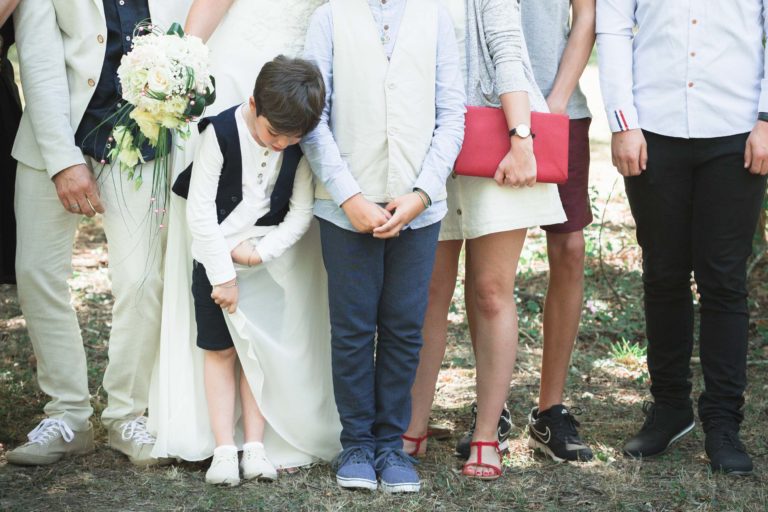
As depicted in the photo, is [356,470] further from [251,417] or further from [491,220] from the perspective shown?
[491,220]

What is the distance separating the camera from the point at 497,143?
3492 mm

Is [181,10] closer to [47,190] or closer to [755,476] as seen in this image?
[47,190]

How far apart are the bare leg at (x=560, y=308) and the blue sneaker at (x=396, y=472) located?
2.34ft

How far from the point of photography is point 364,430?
3553 millimetres

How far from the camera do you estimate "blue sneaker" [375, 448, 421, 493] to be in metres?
3.46

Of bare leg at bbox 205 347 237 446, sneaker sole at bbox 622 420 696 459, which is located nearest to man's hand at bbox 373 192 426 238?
bare leg at bbox 205 347 237 446

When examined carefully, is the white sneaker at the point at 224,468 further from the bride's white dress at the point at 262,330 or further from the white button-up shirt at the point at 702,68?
the white button-up shirt at the point at 702,68

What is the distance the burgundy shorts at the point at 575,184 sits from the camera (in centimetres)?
388

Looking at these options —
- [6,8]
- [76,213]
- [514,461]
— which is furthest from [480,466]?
[6,8]

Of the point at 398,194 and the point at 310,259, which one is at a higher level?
the point at 398,194

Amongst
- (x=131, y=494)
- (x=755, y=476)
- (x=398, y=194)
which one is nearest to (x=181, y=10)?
(x=398, y=194)

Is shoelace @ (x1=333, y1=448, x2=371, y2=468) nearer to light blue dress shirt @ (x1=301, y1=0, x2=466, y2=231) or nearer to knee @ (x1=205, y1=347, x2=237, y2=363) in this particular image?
knee @ (x1=205, y1=347, x2=237, y2=363)

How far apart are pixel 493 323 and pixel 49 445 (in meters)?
1.65

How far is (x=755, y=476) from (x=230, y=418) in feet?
6.06
